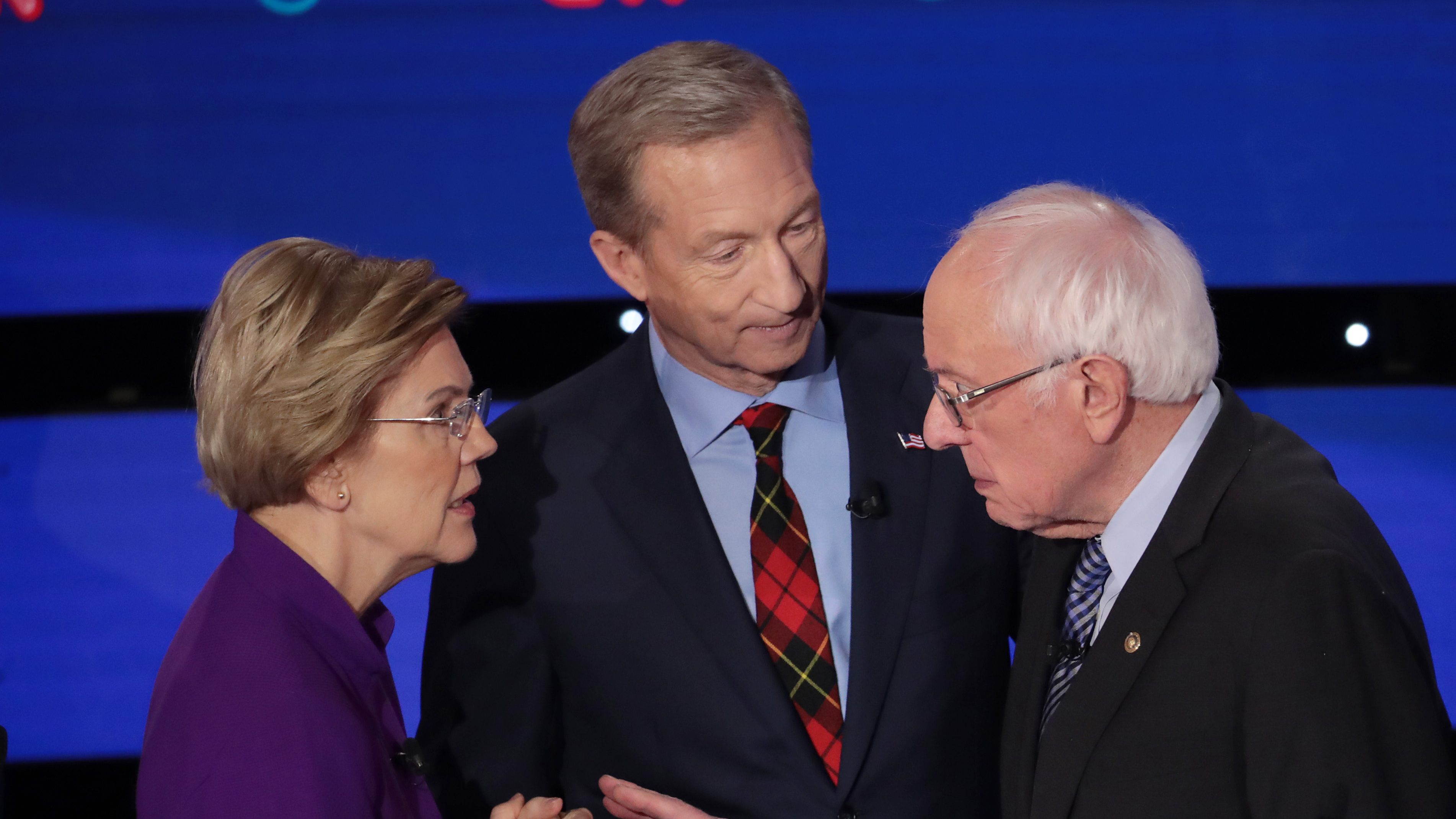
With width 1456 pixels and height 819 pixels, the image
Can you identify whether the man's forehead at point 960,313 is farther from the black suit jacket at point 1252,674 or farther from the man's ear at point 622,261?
the man's ear at point 622,261

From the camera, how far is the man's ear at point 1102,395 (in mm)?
1467

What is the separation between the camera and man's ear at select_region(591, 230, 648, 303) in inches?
77.9

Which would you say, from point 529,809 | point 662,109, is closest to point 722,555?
point 529,809

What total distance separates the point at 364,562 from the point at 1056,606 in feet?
3.16

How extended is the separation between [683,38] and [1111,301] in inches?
76.8

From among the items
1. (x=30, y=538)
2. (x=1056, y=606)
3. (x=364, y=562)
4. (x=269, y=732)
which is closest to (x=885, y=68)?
(x=1056, y=606)

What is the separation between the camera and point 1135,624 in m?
1.46

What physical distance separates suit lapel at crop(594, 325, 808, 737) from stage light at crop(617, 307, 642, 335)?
46.1 inches

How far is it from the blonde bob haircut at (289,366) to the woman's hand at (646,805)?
1.90 ft

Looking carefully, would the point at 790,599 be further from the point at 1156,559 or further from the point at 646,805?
the point at 1156,559

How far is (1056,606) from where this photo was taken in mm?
1701

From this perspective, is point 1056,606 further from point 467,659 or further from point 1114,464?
point 467,659

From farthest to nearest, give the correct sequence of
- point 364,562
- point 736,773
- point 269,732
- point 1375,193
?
1. point 1375,193
2. point 736,773
3. point 364,562
4. point 269,732

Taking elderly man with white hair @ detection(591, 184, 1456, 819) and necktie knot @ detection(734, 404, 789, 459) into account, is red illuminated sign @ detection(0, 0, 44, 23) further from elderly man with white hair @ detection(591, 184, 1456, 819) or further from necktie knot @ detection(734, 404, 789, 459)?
elderly man with white hair @ detection(591, 184, 1456, 819)
